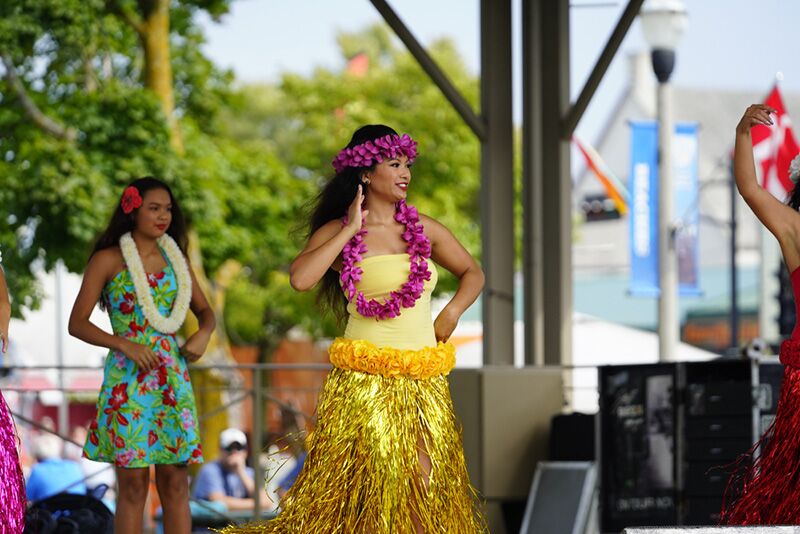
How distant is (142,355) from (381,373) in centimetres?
131

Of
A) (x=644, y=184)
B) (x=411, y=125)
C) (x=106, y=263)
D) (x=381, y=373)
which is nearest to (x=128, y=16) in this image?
(x=644, y=184)

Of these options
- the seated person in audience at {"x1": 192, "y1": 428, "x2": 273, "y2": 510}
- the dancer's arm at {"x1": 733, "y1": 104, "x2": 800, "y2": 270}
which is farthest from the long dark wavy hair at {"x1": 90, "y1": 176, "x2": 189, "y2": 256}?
the seated person in audience at {"x1": 192, "y1": 428, "x2": 273, "y2": 510}

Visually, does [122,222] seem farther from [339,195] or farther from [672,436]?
[672,436]

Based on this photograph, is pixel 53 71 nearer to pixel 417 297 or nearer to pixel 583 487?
pixel 583 487

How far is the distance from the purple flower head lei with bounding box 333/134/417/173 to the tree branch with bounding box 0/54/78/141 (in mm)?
12090

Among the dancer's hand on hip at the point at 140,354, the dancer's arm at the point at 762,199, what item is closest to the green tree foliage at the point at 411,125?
the dancer's hand on hip at the point at 140,354

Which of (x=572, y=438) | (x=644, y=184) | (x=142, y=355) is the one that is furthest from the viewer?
(x=644, y=184)

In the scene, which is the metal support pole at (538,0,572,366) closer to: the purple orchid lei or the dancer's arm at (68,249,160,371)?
the dancer's arm at (68,249,160,371)

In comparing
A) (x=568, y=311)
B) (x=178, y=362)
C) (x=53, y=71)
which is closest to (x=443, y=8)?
(x=53, y=71)

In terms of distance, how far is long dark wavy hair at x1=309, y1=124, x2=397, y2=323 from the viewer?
497 cm

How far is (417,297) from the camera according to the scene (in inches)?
192

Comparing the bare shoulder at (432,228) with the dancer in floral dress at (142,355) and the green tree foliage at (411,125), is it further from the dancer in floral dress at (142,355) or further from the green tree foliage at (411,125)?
the green tree foliage at (411,125)

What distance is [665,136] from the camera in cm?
1265

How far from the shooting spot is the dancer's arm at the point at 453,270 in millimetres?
4953
